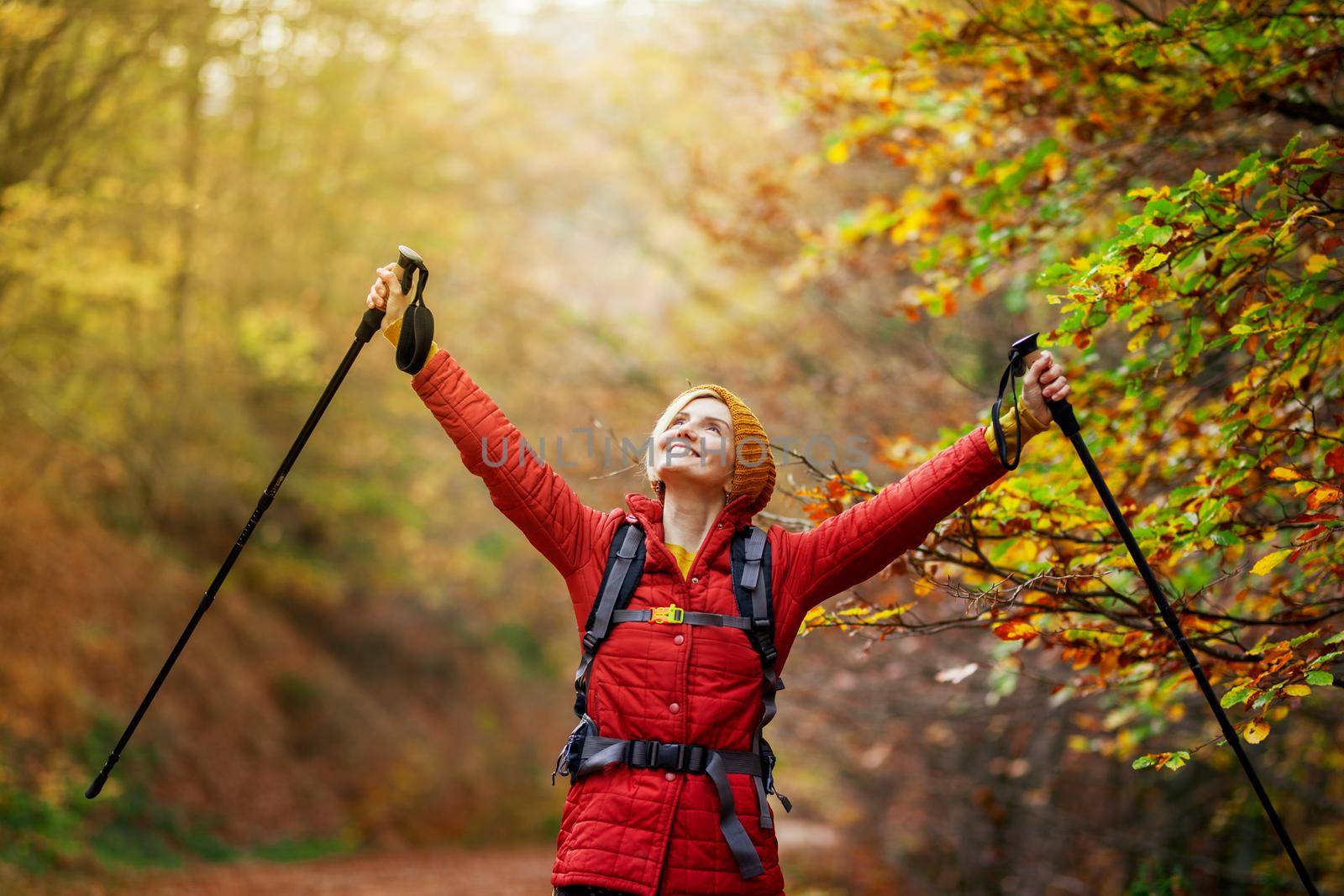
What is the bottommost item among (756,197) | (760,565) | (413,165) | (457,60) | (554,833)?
(760,565)

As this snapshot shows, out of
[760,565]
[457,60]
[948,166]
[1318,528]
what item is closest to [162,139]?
[457,60]

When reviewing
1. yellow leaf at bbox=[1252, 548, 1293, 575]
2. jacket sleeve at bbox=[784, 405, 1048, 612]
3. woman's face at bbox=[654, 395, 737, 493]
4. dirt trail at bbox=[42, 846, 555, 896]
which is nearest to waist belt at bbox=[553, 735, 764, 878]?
jacket sleeve at bbox=[784, 405, 1048, 612]

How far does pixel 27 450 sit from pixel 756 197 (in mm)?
7737

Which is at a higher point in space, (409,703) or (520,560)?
(520,560)

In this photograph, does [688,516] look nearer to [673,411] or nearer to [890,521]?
[673,411]

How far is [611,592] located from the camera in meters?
2.86

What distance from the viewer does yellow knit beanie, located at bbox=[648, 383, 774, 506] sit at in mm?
3092

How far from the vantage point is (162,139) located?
1043cm

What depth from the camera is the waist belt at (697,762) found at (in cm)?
262

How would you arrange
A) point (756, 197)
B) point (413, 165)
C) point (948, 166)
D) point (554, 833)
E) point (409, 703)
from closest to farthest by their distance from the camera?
point (948, 166) → point (756, 197) → point (413, 165) → point (554, 833) → point (409, 703)

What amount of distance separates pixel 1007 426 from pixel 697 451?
2.74ft

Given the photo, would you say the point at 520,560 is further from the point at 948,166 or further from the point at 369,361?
the point at 948,166

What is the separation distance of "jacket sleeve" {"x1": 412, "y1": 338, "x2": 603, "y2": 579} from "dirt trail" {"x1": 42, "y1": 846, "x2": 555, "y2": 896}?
267 inches

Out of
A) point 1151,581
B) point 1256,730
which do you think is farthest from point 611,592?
point 1256,730
